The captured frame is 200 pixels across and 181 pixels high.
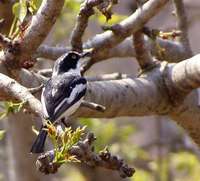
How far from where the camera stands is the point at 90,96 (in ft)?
12.1

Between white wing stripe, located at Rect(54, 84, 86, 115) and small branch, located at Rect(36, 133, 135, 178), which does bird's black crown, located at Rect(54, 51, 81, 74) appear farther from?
small branch, located at Rect(36, 133, 135, 178)

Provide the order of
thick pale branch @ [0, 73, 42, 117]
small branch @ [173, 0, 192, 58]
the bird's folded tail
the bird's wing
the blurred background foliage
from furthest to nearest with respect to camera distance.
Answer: the blurred background foliage
small branch @ [173, 0, 192, 58]
the bird's wing
the bird's folded tail
thick pale branch @ [0, 73, 42, 117]

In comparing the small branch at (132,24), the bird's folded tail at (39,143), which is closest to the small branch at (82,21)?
the small branch at (132,24)

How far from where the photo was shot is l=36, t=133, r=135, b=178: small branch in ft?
8.28

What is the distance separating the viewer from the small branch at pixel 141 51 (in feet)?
13.4

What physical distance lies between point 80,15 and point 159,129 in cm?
352

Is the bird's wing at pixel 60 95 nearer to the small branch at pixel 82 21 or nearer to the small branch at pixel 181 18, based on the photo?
the small branch at pixel 82 21

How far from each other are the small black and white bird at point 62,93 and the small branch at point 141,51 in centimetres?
32

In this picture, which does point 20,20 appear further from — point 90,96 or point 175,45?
point 175,45

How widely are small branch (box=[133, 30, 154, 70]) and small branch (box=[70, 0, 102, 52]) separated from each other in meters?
0.35

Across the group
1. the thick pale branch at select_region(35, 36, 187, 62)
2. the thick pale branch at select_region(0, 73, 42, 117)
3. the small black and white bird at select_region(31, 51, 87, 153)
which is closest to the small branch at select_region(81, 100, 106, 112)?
the small black and white bird at select_region(31, 51, 87, 153)

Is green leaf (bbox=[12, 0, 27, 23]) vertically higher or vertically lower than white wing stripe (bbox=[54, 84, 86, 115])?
higher

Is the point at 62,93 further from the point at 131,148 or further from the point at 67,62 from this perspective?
the point at 131,148

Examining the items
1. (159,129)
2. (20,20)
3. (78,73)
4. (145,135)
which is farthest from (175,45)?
(145,135)
